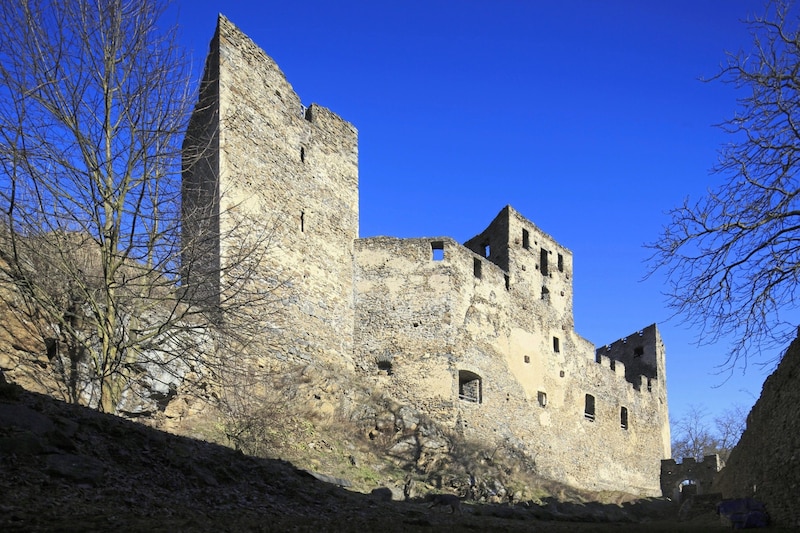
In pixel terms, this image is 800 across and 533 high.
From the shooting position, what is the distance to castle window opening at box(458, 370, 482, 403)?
76.0 feet

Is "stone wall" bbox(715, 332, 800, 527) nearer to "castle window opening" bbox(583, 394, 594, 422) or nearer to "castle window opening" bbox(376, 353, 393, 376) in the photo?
"castle window opening" bbox(376, 353, 393, 376)

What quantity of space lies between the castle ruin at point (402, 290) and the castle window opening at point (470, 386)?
5 centimetres

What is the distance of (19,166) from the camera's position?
10.4 metres

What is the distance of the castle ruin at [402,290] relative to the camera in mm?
19594

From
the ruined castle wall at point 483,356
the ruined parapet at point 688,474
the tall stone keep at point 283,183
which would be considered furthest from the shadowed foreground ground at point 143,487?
the ruined parapet at point 688,474

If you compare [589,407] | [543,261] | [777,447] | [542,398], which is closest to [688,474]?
[589,407]

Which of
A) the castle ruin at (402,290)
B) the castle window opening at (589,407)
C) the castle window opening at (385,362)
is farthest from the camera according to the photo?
the castle window opening at (589,407)

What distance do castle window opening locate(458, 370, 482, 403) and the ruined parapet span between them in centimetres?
1269

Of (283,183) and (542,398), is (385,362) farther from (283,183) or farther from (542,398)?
(542,398)

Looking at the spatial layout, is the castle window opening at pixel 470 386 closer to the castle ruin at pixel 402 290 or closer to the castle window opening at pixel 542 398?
the castle ruin at pixel 402 290

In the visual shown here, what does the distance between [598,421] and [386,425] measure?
12584 mm

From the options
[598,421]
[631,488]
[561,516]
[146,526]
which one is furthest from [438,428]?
[146,526]

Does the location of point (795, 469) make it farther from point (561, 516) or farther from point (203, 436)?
point (203, 436)

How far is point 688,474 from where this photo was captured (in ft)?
106
